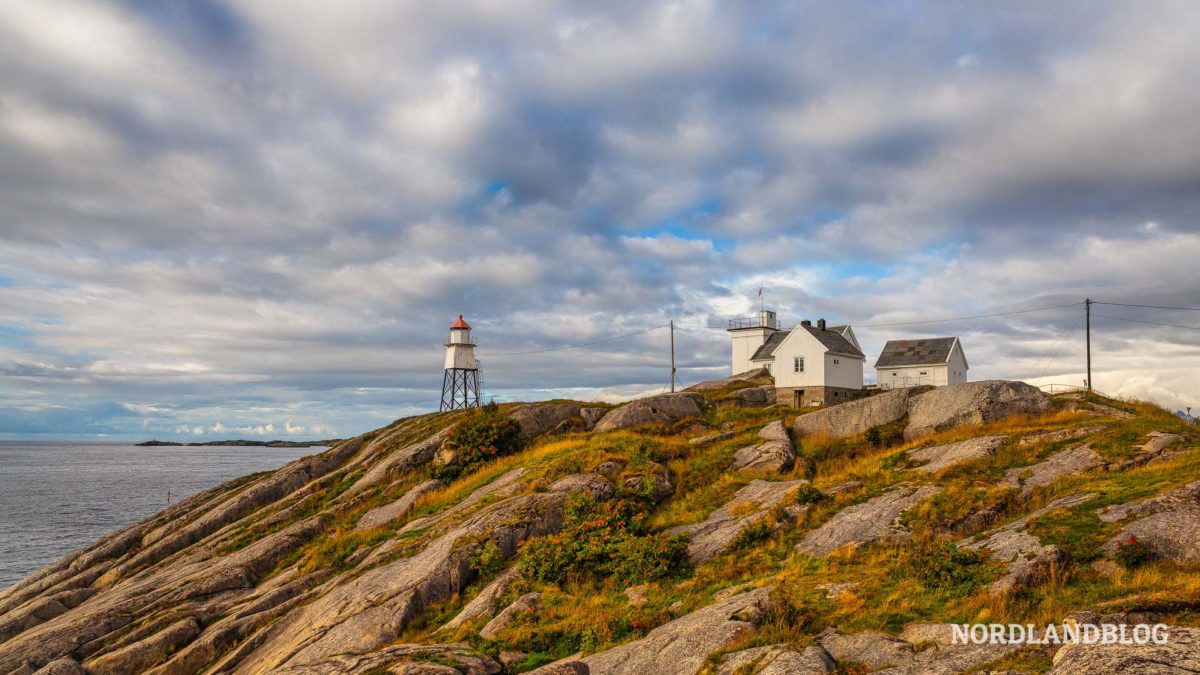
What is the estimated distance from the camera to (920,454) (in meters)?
26.9

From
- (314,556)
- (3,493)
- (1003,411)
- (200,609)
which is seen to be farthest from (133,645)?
(3,493)

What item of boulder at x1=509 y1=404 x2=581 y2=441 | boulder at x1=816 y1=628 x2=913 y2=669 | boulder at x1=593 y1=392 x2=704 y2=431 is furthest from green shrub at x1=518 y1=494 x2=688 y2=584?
boulder at x1=509 y1=404 x2=581 y2=441

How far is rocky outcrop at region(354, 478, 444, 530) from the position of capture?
31719mm

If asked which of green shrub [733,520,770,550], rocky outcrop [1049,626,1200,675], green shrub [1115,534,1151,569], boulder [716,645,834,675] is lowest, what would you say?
boulder [716,645,834,675]

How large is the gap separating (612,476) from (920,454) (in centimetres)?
1270

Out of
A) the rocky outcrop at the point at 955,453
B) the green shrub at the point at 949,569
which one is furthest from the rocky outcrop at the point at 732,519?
the green shrub at the point at 949,569

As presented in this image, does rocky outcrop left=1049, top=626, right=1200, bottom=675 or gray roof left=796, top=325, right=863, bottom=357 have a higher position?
gray roof left=796, top=325, right=863, bottom=357

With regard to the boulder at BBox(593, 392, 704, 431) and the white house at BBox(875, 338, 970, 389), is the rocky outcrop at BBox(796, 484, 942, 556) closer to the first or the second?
the boulder at BBox(593, 392, 704, 431)

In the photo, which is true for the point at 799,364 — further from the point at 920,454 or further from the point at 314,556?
the point at 314,556

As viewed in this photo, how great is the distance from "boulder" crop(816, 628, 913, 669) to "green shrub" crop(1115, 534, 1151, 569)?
6043 millimetres

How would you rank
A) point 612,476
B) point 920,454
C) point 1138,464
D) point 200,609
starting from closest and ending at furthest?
1. point 1138,464
2. point 200,609
3. point 920,454
4. point 612,476

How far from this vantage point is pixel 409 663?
12508 millimetres

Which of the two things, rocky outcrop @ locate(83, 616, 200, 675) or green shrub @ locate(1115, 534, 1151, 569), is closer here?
green shrub @ locate(1115, 534, 1151, 569)

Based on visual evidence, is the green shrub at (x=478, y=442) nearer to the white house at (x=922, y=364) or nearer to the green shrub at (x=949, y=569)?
the green shrub at (x=949, y=569)
